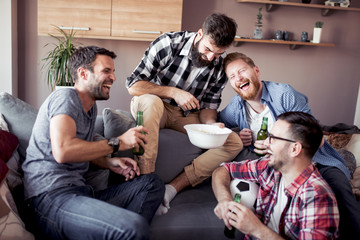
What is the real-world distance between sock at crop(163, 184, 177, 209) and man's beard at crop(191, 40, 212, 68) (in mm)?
819

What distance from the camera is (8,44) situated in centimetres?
366

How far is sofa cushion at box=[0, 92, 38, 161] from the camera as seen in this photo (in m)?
1.86

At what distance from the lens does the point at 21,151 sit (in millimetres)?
1850

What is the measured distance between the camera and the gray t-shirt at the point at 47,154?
5.24ft

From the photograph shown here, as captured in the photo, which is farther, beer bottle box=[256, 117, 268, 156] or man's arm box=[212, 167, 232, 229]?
beer bottle box=[256, 117, 268, 156]

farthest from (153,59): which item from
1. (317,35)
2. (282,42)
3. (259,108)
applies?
(317,35)

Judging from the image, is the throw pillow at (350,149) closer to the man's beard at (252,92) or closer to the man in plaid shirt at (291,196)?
the man's beard at (252,92)

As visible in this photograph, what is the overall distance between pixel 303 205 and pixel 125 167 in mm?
902

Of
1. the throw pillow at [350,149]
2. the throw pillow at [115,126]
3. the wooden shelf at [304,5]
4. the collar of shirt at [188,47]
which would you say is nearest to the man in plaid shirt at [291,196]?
the throw pillow at [115,126]

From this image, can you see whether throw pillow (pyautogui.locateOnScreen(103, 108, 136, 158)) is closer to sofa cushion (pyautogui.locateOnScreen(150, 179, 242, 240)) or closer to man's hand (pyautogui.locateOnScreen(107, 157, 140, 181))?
man's hand (pyautogui.locateOnScreen(107, 157, 140, 181))

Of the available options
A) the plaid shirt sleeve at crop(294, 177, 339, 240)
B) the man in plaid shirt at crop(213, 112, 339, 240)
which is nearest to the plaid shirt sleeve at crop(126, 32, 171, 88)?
the man in plaid shirt at crop(213, 112, 339, 240)

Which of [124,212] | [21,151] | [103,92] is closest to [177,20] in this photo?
[103,92]

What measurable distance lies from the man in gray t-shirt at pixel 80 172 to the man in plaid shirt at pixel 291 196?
0.45 metres

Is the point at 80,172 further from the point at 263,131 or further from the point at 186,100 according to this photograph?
the point at 263,131
